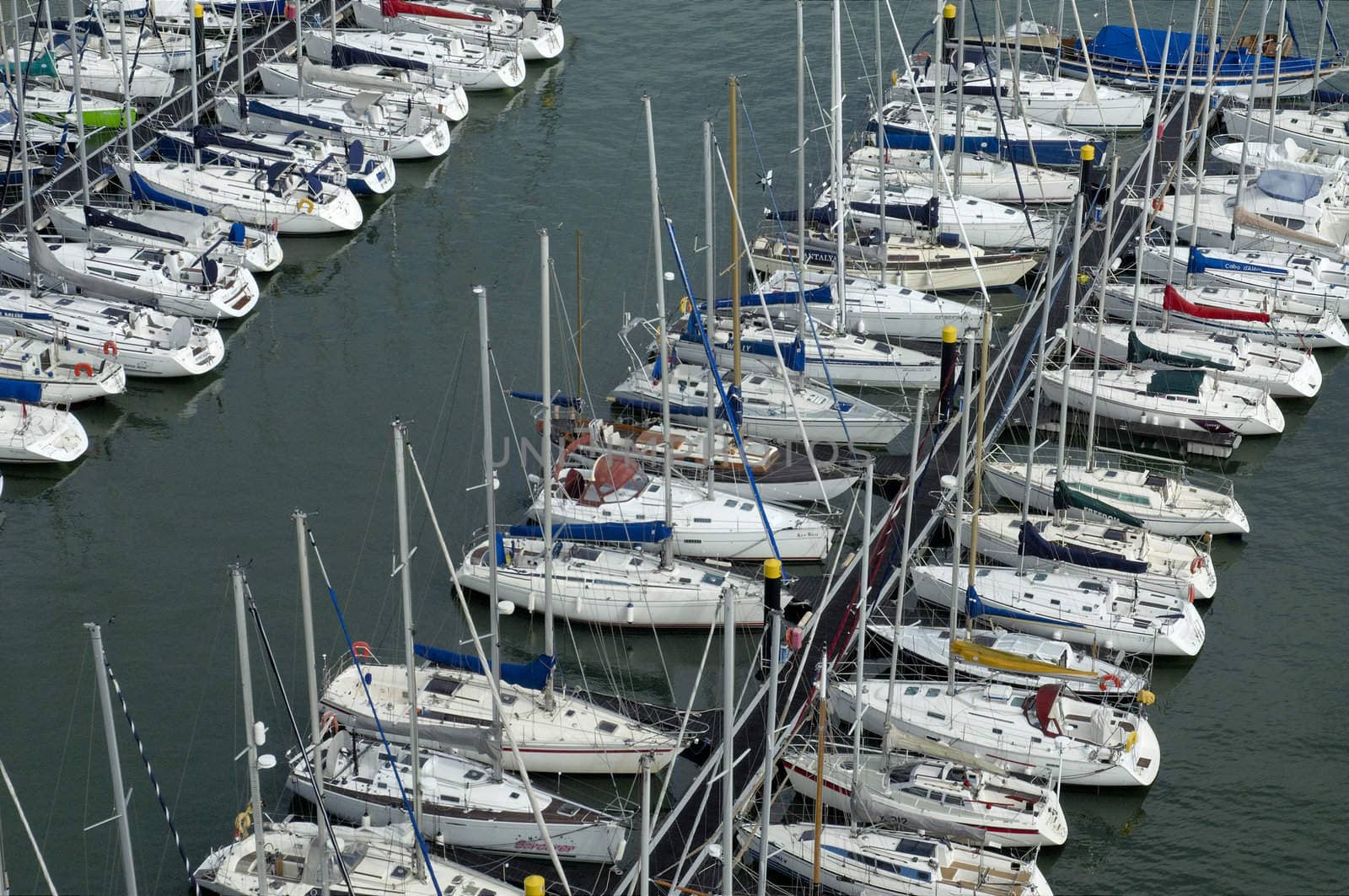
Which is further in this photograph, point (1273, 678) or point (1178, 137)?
point (1178, 137)

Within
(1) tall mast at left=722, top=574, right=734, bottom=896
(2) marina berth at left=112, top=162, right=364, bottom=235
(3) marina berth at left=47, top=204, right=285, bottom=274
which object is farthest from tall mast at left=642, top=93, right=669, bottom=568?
(2) marina berth at left=112, top=162, right=364, bottom=235

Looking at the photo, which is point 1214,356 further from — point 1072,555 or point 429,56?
point 429,56

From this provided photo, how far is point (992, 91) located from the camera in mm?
88625

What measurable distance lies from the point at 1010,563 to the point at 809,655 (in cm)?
803

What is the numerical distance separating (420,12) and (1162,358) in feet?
135

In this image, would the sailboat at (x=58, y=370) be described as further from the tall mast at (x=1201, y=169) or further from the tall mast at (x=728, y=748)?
the tall mast at (x=1201, y=169)

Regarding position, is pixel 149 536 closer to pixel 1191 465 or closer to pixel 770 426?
pixel 770 426

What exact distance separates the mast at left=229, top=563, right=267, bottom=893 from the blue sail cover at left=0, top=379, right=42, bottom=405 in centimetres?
2321

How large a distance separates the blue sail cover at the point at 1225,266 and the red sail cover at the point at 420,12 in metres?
35.7

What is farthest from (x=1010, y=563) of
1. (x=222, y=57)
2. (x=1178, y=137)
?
(x=222, y=57)

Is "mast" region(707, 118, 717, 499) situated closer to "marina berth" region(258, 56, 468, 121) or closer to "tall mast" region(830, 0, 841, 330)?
"tall mast" region(830, 0, 841, 330)

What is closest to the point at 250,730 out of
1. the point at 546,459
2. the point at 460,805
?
the point at 460,805

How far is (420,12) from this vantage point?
9538 cm

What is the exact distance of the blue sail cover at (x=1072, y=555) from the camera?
5916 cm
